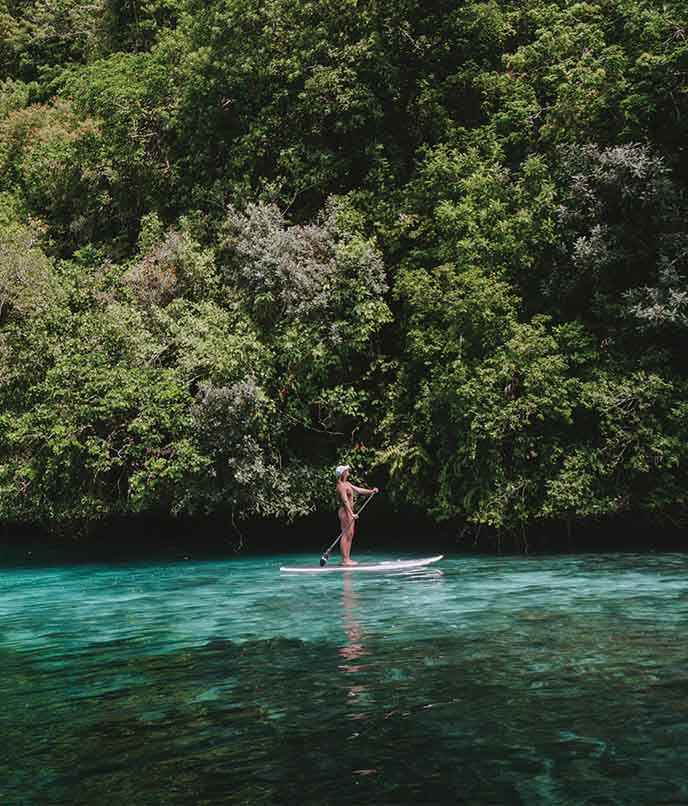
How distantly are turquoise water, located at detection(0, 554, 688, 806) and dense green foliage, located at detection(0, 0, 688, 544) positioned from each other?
6.29 meters

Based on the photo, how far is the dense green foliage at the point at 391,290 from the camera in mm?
21734

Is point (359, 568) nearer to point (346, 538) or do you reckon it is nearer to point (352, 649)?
point (346, 538)

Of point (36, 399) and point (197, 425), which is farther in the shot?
point (36, 399)

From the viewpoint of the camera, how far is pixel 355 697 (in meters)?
8.60

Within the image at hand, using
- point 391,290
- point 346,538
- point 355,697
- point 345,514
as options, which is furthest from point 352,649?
point 391,290

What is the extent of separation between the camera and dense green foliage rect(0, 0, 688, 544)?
21.7 meters

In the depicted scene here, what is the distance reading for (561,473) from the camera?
2134 centimetres

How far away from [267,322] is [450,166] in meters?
5.90

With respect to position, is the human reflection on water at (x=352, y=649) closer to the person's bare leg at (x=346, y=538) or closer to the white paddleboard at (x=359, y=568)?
the white paddleboard at (x=359, y=568)

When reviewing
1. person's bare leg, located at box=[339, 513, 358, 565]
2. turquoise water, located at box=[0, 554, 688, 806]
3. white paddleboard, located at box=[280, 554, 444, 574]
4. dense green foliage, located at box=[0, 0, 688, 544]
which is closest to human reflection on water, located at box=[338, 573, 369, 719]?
turquoise water, located at box=[0, 554, 688, 806]

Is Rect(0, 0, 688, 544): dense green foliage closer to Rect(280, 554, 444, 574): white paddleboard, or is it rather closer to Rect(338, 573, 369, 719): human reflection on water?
Rect(280, 554, 444, 574): white paddleboard

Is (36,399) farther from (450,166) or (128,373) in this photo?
(450,166)

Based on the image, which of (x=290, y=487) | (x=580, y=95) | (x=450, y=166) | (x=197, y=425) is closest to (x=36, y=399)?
(x=197, y=425)

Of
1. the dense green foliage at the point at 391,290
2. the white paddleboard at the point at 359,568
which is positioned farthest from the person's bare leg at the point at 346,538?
the dense green foliage at the point at 391,290
